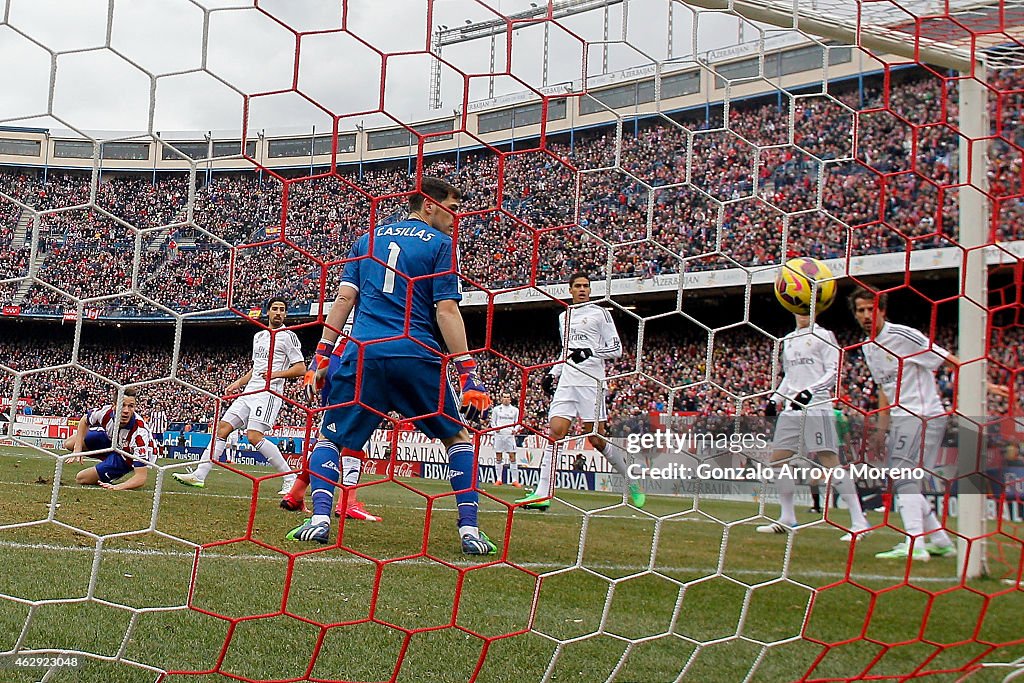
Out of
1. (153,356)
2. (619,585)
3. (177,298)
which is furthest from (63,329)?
(619,585)

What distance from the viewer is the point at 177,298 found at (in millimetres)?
2014

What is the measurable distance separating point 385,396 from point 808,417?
2.12m

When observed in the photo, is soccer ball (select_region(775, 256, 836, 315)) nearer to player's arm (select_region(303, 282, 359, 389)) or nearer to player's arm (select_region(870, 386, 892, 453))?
player's arm (select_region(870, 386, 892, 453))

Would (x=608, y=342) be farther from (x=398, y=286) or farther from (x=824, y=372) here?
(x=398, y=286)

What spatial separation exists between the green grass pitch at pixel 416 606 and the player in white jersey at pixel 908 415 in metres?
0.43

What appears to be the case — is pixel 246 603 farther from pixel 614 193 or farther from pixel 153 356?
pixel 614 193

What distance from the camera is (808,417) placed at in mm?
3838

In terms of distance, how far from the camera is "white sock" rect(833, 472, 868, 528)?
3469 mm

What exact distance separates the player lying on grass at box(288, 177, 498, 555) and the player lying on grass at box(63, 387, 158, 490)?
0.47 m

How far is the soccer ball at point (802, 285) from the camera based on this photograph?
108 inches

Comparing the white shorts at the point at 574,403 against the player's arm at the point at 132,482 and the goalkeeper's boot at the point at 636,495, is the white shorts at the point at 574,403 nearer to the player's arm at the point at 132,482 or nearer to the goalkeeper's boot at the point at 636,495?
the goalkeeper's boot at the point at 636,495

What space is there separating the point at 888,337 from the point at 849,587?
38.1 inches

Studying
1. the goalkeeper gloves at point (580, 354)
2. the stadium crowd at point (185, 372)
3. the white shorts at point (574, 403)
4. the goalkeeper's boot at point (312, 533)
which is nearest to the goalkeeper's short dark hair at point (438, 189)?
the stadium crowd at point (185, 372)

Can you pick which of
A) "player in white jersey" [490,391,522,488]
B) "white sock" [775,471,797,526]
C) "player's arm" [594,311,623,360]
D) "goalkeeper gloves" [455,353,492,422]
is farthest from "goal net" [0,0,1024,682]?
"white sock" [775,471,797,526]
